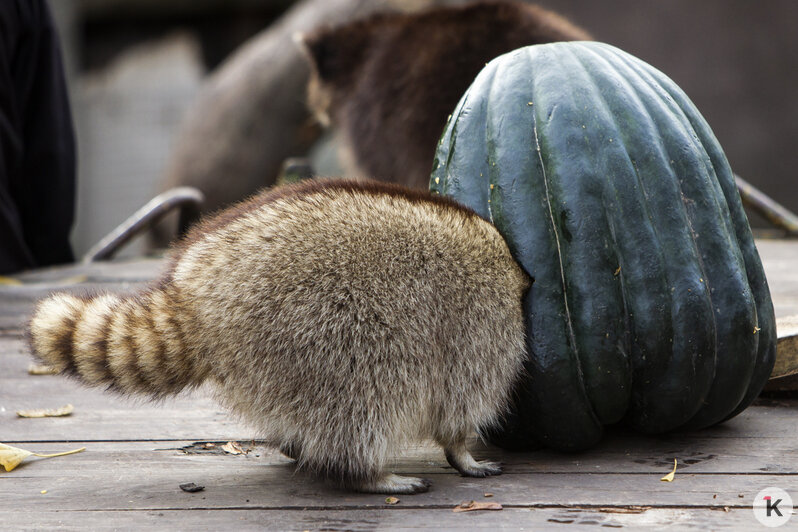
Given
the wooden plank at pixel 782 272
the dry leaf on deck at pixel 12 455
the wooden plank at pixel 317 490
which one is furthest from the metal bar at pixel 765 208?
the dry leaf on deck at pixel 12 455

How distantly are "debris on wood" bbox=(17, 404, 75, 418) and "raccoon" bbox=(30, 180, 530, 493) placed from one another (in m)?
0.72

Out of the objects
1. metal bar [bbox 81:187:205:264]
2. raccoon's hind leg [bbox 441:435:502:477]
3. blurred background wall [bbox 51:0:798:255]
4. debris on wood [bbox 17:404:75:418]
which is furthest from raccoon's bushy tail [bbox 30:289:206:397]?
blurred background wall [bbox 51:0:798:255]

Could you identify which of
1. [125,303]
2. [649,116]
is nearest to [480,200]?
[649,116]

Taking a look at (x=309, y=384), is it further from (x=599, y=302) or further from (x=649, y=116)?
(x=649, y=116)

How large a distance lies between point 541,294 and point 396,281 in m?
0.41

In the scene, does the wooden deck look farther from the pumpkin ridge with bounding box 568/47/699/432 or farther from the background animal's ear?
the background animal's ear

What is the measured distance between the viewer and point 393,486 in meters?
1.93

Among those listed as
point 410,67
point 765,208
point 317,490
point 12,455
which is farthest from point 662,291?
point 410,67

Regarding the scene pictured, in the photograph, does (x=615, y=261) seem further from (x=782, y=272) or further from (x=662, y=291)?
(x=782, y=272)

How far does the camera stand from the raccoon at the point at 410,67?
4875mm

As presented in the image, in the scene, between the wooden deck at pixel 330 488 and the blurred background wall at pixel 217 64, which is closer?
the wooden deck at pixel 330 488

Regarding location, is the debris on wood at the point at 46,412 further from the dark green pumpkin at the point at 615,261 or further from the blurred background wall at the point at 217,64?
the blurred background wall at the point at 217,64

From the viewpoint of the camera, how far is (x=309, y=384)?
1.85 metres

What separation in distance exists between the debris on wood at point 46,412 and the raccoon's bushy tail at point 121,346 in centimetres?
74
